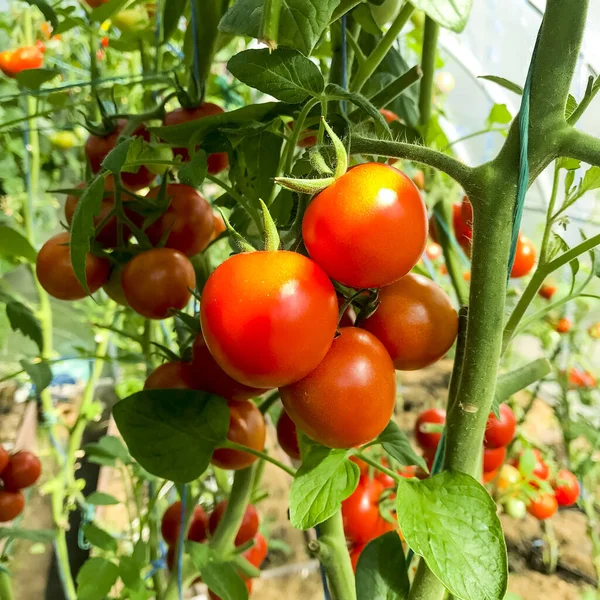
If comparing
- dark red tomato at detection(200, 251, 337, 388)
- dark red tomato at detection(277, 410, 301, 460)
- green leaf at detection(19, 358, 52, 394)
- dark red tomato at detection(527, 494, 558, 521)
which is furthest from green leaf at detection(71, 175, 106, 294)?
dark red tomato at detection(527, 494, 558, 521)

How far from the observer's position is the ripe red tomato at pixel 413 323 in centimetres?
33

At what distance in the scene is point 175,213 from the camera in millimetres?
492

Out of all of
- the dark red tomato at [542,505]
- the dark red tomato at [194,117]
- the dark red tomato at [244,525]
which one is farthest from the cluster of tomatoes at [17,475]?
the dark red tomato at [542,505]

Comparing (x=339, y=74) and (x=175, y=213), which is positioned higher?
(x=339, y=74)

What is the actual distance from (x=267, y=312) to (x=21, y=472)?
0.66m

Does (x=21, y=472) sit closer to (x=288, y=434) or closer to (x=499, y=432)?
(x=288, y=434)

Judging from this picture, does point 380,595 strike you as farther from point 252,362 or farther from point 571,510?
point 571,510

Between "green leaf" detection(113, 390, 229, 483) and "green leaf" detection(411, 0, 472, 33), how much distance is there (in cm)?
30

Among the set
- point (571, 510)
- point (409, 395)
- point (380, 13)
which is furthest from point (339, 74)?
point (409, 395)

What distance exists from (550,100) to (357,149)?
0.10 meters

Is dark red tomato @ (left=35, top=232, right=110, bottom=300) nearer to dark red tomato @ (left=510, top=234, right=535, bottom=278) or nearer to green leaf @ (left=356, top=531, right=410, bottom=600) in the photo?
green leaf @ (left=356, top=531, right=410, bottom=600)

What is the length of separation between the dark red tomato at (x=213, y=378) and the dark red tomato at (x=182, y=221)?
0.12 m

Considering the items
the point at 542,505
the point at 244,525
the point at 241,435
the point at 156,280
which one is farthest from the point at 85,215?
the point at 542,505

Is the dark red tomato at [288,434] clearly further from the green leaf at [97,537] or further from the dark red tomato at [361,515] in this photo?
the green leaf at [97,537]
